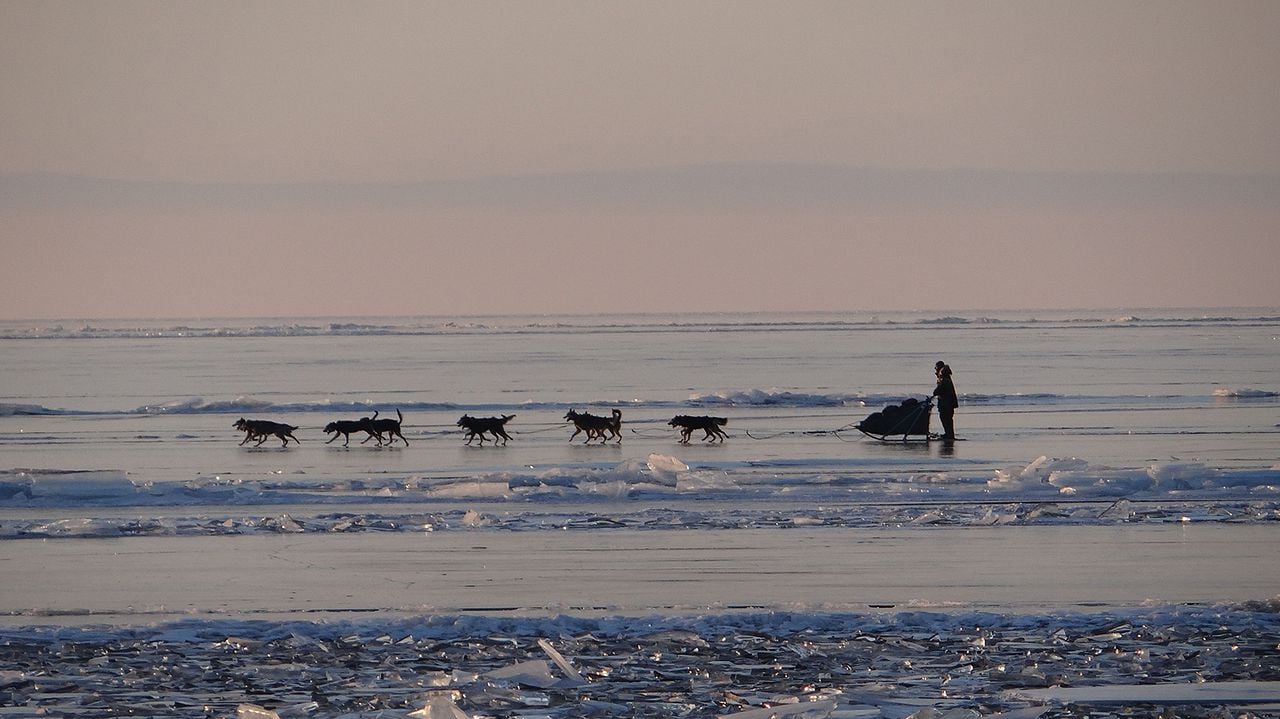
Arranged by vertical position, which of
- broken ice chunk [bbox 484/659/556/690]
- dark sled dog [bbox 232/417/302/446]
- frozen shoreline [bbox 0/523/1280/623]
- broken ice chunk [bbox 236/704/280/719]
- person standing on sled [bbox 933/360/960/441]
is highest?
person standing on sled [bbox 933/360/960/441]

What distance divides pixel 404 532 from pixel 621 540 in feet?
7.74

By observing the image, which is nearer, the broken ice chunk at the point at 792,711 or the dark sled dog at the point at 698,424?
the broken ice chunk at the point at 792,711

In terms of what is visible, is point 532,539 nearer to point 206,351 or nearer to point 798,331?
point 206,351

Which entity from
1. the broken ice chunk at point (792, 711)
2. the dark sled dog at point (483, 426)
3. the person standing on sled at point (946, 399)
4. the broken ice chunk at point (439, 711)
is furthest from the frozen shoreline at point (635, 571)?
the dark sled dog at point (483, 426)

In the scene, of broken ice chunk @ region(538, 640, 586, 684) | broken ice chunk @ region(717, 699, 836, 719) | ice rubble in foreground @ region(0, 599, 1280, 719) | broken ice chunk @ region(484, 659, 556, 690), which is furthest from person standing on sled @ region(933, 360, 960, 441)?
broken ice chunk @ region(717, 699, 836, 719)

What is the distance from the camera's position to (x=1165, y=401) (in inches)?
1275

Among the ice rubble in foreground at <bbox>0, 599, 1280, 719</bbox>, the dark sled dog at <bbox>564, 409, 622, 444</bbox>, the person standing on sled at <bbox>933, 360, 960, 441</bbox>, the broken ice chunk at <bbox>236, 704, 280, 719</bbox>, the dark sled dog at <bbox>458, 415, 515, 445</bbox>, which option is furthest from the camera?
the dark sled dog at <bbox>458, 415, 515, 445</bbox>

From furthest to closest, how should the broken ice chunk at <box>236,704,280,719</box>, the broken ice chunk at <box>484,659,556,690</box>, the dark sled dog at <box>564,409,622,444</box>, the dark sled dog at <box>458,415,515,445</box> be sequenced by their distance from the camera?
the dark sled dog at <box>458,415,515,445</box> → the dark sled dog at <box>564,409,622,444</box> → the broken ice chunk at <box>484,659,556,690</box> → the broken ice chunk at <box>236,704,280,719</box>

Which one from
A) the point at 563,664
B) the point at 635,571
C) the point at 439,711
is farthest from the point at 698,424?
the point at 439,711

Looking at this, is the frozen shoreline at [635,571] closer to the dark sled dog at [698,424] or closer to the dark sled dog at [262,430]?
the dark sled dog at [698,424]

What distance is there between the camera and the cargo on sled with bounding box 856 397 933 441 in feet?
78.8

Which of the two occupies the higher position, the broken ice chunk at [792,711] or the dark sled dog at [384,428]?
the dark sled dog at [384,428]

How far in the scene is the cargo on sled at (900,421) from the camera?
2402 cm

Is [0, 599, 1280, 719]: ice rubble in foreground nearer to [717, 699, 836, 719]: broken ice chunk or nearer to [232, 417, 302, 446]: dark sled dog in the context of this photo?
[717, 699, 836, 719]: broken ice chunk
